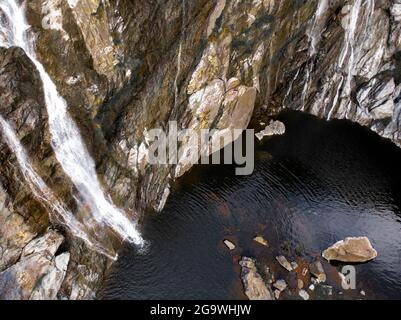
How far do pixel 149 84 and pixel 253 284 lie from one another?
1690 cm

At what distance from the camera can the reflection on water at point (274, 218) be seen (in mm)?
31531

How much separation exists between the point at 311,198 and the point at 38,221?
2375 cm

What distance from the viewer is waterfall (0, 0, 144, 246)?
2647 cm

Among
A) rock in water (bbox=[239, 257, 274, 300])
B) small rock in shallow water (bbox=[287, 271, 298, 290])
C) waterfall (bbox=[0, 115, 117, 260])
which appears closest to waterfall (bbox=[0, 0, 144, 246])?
waterfall (bbox=[0, 115, 117, 260])

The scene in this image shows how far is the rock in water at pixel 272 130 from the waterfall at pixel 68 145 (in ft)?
61.2

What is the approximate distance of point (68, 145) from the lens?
29.7 metres

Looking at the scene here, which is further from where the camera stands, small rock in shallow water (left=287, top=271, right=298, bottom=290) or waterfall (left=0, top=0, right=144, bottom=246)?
small rock in shallow water (left=287, top=271, right=298, bottom=290)

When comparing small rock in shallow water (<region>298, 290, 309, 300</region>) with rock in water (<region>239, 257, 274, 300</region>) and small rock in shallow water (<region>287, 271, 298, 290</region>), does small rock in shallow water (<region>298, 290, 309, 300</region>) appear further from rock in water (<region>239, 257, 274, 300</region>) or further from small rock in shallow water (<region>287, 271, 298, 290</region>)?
rock in water (<region>239, 257, 274, 300</region>)

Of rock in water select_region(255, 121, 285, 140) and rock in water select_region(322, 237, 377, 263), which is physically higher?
rock in water select_region(255, 121, 285, 140)

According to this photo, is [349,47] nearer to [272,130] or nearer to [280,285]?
[272,130]

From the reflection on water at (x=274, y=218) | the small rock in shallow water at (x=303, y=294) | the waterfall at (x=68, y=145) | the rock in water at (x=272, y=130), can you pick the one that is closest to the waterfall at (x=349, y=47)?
the reflection on water at (x=274, y=218)

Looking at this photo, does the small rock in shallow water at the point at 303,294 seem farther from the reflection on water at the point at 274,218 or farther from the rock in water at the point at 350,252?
the rock in water at the point at 350,252

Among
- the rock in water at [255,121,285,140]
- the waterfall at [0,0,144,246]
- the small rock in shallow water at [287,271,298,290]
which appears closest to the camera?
the waterfall at [0,0,144,246]

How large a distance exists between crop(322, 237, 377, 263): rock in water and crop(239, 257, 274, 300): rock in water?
6.19m
